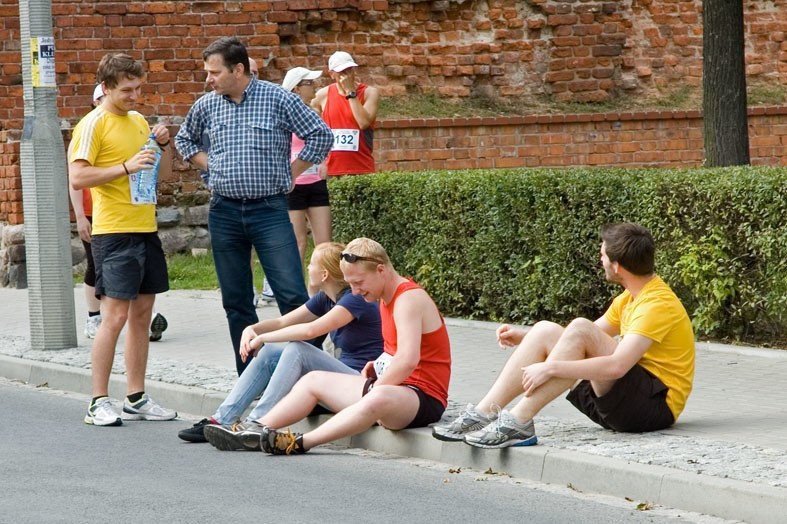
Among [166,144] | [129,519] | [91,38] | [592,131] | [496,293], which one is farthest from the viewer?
[592,131]

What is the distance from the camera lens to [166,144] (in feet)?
27.5

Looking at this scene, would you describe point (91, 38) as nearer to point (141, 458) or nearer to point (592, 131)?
point (592, 131)

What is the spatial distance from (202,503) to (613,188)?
16.6 feet

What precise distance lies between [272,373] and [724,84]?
229 inches

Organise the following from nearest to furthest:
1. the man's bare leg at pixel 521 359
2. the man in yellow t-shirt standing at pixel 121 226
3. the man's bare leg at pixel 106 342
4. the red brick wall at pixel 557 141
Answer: the man's bare leg at pixel 521 359
the man in yellow t-shirt standing at pixel 121 226
the man's bare leg at pixel 106 342
the red brick wall at pixel 557 141

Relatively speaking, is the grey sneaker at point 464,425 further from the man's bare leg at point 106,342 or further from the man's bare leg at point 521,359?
the man's bare leg at point 106,342

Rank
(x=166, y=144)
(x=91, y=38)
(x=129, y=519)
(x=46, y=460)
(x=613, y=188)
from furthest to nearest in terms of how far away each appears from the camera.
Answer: (x=91, y=38) → (x=613, y=188) → (x=166, y=144) → (x=46, y=460) → (x=129, y=519)

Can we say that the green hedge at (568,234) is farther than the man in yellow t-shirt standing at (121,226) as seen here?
Yes

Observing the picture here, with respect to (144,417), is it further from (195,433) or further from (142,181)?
(142,181)

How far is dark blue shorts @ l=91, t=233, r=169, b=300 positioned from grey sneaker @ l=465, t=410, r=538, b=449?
242cm

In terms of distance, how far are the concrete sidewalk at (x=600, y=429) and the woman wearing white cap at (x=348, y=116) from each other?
2050 millimetres

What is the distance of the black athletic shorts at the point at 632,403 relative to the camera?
22.4 feet

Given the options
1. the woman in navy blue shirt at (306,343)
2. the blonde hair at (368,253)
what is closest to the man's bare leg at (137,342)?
the woman in navy blue shirt at (306,343)

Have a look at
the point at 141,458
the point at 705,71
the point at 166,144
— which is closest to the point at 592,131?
the point at 705,71
